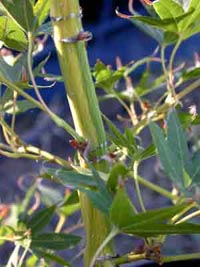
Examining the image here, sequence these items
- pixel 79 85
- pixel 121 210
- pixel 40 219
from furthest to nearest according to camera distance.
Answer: pixel 40 219
pixel 79 85
pixel 121 210

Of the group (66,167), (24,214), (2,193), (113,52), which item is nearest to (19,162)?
(2,193)

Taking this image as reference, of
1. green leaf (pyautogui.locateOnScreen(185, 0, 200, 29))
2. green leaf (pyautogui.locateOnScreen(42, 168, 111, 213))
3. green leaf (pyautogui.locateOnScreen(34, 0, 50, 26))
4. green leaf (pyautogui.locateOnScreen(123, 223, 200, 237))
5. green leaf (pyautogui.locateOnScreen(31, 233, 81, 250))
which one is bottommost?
green leaf (pyautogui.locateOnScreen(31, 233, 81, 250))

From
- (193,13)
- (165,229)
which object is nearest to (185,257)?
(165,229)

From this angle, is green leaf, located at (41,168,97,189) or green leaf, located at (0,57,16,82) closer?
green leaf, located at (41,168,97,189)

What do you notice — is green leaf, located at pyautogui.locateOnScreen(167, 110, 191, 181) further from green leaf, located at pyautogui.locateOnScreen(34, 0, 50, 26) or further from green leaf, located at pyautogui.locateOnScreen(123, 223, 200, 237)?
green leaf, located at pyautogui.locateOnScreen(34, 0, 50, 26)

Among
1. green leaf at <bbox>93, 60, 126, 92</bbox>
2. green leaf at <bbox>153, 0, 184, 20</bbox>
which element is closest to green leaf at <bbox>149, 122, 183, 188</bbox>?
green leaf at <bbox>153, 0, 184, 20</bbox>

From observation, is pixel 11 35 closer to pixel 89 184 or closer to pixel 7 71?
pixel 7 71
